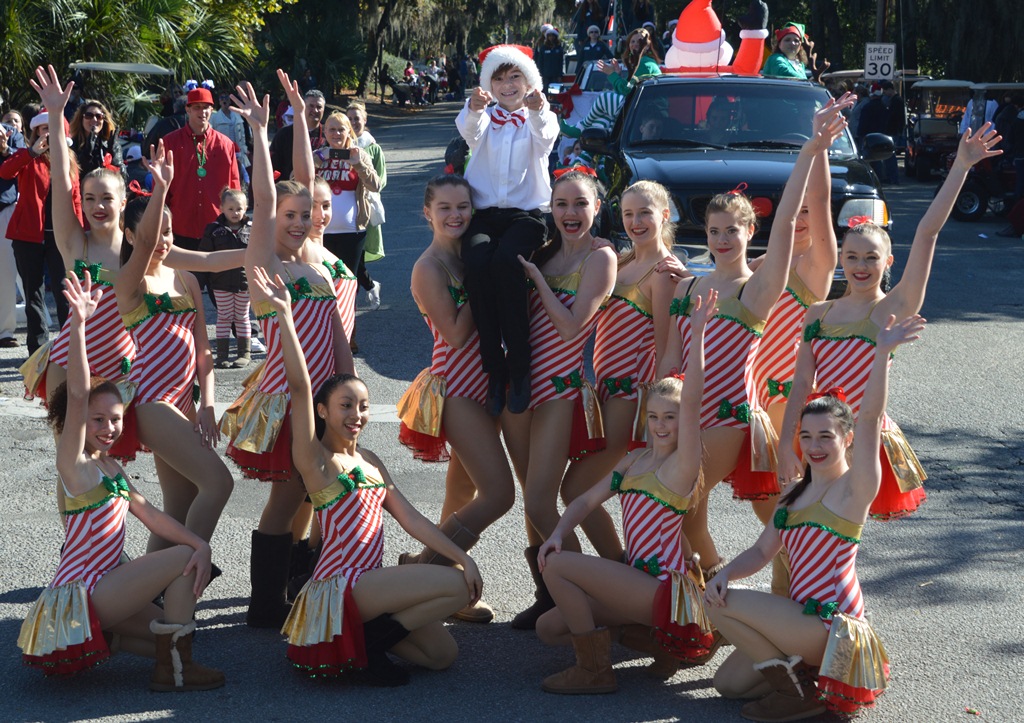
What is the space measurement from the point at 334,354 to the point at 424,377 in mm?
403

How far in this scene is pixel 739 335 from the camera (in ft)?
15.5

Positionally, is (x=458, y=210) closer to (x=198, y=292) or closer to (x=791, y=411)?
(x=198, y=292)

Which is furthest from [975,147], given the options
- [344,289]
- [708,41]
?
[708,41]

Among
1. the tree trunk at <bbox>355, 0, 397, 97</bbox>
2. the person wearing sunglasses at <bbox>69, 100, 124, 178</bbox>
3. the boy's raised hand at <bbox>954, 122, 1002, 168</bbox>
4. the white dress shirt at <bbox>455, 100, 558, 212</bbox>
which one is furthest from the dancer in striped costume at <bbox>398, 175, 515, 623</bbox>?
the tree trunk at <bbox>355, 0, 397, 97</bbox>

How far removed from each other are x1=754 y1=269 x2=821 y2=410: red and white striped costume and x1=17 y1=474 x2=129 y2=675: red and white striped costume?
268cm

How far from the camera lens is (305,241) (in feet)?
17.4

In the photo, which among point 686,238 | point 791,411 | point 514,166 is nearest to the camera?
point 791,411

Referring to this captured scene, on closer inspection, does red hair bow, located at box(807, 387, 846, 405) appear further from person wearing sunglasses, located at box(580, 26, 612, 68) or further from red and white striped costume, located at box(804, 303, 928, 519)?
person wearing sunglasses, located at box(580, 26, 612, 68)

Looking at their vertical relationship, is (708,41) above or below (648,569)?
above

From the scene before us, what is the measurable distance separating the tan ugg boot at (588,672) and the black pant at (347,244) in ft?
18.7

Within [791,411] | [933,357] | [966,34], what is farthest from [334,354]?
[966,34]

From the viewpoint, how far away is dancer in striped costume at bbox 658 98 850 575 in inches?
182

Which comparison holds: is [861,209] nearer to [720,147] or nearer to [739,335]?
[720,147]

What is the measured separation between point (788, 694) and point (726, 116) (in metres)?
7.42
